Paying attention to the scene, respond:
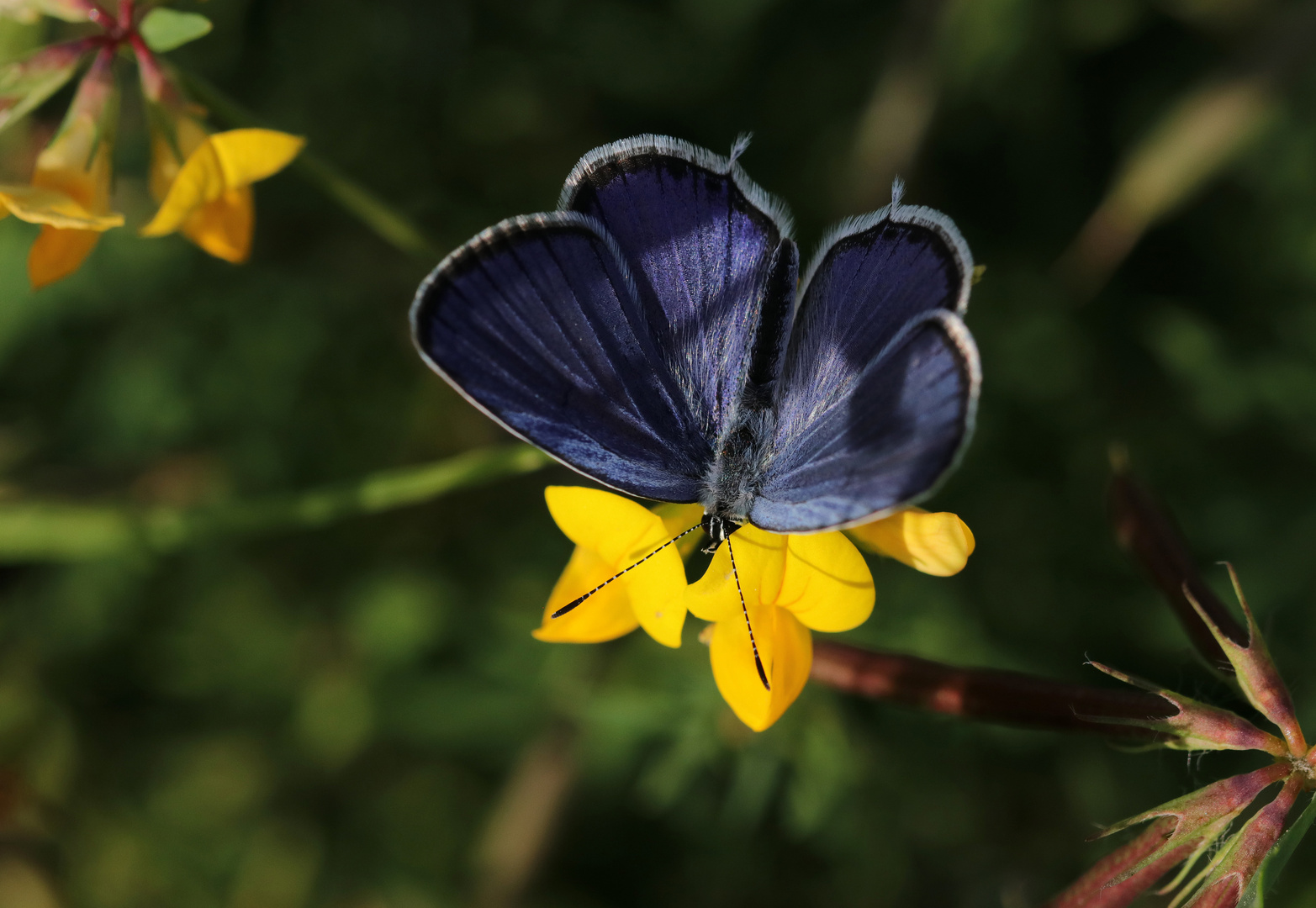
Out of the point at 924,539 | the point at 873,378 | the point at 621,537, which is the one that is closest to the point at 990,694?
the point at 924,539

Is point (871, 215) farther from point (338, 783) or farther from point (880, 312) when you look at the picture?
point (338, 783)

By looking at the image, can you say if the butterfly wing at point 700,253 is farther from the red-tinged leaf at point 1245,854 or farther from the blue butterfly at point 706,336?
the red-tinged leaf at point 1245,854

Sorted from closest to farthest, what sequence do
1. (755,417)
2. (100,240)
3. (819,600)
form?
(819,600) → (755,417) → (100,240)

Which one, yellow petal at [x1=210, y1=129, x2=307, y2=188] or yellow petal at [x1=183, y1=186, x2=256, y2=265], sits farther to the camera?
yellow petal at [x1=183, y1=186, x2=256, y2=265]

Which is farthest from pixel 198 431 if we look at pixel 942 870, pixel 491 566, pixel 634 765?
pixel 942 870

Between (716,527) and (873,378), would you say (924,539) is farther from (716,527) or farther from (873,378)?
(716,527)

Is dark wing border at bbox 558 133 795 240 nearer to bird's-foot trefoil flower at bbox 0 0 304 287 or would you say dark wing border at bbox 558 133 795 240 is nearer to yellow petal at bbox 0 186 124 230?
bird's-foot trefoil flower at bbox 0 0 304 287

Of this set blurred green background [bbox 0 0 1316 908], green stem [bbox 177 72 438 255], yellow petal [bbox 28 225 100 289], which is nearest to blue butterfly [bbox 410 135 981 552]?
green stem [bbox 177 72 438 255]

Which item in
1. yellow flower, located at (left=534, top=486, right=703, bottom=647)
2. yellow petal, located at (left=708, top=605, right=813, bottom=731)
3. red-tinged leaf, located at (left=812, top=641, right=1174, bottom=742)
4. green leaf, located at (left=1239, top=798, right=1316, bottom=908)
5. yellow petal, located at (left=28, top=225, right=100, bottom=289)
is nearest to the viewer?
green leaf, located at (left=1239, top=798, right=1316, bottom=908)
